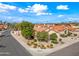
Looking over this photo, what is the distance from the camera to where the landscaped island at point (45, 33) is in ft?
75.3

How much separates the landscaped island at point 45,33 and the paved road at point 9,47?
70cm

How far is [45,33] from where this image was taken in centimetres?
2316

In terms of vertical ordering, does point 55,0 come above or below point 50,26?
above

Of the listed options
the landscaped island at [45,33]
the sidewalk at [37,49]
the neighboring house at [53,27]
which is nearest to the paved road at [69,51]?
the sidewalk at [37,49]

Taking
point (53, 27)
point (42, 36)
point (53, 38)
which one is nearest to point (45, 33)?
point (42, 36)

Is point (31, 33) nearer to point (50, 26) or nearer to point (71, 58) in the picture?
point (50, 26)

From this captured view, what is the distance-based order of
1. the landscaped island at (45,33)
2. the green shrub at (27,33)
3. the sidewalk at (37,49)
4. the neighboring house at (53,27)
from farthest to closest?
the green shrub at (27,33), the neighboring house at (53,27), the landscaped island at (45,33), the sidewalk at (37,49)

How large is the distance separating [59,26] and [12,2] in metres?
3.61

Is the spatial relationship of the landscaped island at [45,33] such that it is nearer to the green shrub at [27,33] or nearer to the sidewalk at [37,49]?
the green shrub at [27,33]

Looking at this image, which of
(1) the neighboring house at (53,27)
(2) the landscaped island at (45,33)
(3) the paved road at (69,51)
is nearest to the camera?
(3) the paved road at (69,51)

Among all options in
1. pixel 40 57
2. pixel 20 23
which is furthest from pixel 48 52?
pixel 20 23

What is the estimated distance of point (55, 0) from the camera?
2203 centimetres

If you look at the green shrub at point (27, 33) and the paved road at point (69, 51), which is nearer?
the paved road at point (69, 51)

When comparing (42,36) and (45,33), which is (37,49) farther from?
(45,33)
